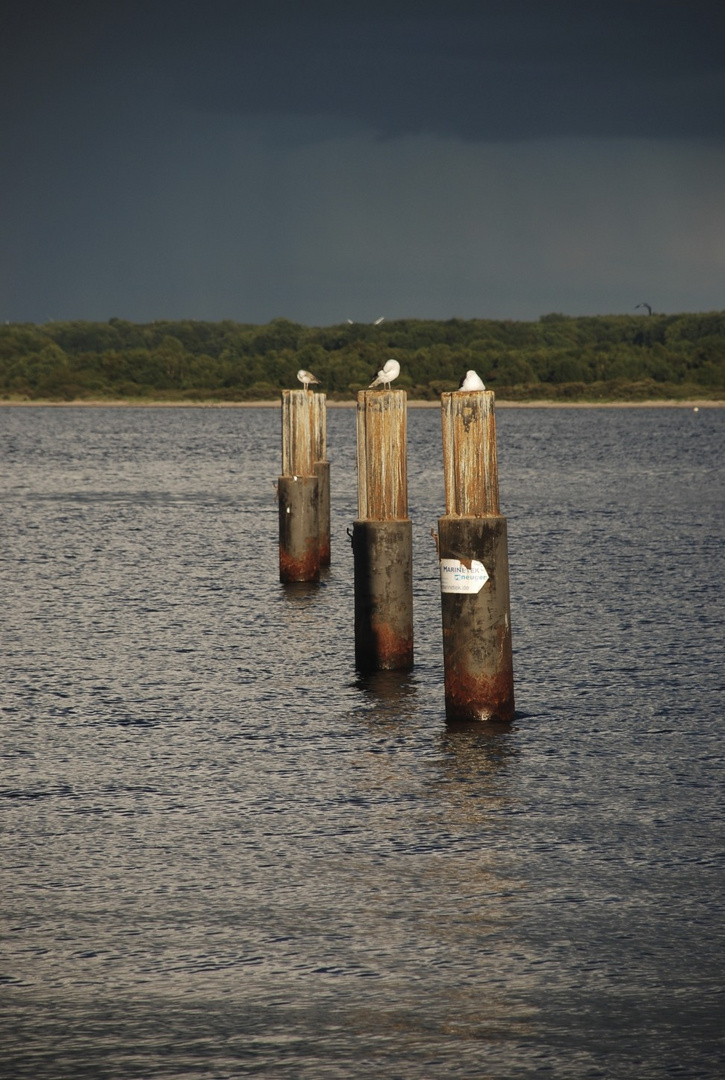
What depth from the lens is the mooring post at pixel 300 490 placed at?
23484 mm

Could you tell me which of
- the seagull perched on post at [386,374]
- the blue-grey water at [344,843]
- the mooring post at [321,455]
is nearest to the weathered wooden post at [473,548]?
the blue-grey water at [344,843]

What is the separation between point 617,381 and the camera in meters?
175

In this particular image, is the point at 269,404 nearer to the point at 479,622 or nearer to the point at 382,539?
the point at 382,539

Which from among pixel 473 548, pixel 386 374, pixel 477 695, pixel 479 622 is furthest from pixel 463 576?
pixel 386 374

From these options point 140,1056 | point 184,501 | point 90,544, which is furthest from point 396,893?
point 184,501

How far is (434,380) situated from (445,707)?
167859 mm

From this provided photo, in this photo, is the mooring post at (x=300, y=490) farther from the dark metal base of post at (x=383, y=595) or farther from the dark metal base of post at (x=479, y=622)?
the dark metal base of post at (x=479, y=622)

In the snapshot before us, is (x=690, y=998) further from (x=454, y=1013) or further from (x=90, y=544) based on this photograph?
(x=90, y=544)

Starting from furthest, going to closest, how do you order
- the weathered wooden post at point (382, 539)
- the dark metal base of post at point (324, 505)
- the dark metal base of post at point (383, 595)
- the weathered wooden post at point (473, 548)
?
the dark metal base of post at point (324, 505)
the dark metal base of post at point (383, 595)
the weathered wooden post at point (382, 539)
the weathered wooden post at point (473, 548)

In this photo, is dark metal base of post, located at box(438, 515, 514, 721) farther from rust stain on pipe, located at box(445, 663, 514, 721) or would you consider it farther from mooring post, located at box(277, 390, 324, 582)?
mooring post, located at box(277, 390, 324, 582)

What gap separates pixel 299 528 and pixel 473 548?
12048 mm

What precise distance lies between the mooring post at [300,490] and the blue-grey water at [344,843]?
656 millimetres

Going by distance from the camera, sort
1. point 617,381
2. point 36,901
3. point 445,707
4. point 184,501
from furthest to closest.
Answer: point 617,381, point 184,501, point 445,707, point 36,901

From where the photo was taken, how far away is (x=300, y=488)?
923 inches
